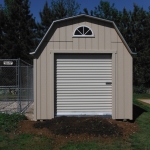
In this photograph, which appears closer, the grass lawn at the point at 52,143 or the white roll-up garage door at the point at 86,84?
the grass lawn at the point at 52,143

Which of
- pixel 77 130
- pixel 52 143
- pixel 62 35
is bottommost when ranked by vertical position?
pixel 52 143

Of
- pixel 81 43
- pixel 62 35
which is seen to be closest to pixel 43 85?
pixel 62 35

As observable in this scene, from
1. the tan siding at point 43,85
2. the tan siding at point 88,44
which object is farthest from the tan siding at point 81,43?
the tan siding at point 43,85

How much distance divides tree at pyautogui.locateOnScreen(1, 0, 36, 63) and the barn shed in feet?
68.5

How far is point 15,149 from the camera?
6340 mm

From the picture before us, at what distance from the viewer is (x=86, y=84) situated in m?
9.59

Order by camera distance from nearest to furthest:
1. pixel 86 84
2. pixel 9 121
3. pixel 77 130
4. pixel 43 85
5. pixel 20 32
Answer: pixel 77 130, pixel 9 121, pixel 43 85, pixel 86 84, pixel 20 32

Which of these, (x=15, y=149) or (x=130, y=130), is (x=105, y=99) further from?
(x=15, y=149)

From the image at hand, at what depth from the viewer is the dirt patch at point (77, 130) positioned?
7.13 meters

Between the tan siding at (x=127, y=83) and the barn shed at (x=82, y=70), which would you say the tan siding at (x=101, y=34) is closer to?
the barn shed at (x=82, y=70)

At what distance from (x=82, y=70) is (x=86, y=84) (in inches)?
19.4

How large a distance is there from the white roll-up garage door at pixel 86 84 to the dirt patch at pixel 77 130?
1025mm

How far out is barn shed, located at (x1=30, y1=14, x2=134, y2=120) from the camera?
30.3 feet

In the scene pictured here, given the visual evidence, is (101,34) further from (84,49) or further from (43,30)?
(43,30)
